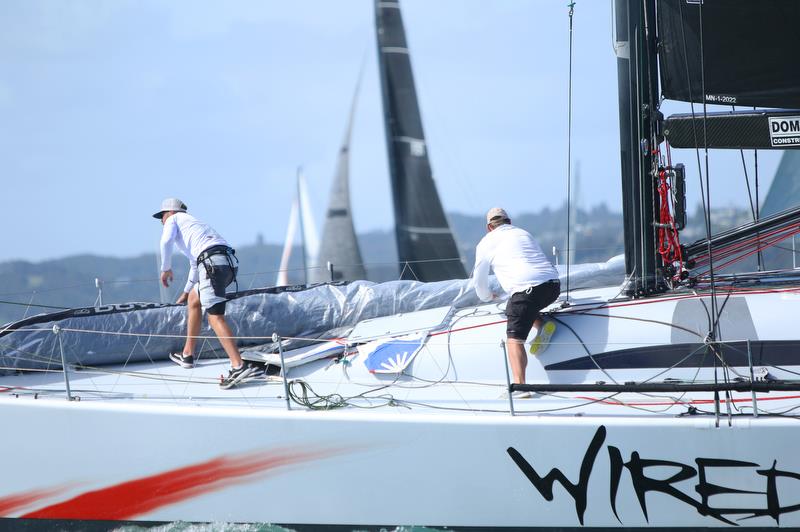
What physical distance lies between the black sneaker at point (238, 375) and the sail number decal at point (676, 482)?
5.39 ft

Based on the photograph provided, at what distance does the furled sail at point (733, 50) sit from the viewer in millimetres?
5289

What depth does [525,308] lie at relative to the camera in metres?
4.77

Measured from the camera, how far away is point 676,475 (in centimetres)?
432

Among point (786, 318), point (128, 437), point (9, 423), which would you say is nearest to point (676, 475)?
point (786, 318)

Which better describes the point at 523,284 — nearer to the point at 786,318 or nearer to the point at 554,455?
the point at 554,455

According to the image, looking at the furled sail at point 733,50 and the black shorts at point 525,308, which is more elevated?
the furled sail at point 733,50

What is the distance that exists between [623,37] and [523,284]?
164 cm

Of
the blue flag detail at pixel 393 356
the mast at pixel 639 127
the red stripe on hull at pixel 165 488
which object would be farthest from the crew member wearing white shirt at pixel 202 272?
the mast at pixel 639 127

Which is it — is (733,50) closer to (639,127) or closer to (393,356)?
(639,127)

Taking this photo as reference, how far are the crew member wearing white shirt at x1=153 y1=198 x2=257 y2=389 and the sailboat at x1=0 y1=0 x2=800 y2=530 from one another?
0.15m

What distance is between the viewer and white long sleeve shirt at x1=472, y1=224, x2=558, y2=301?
482cm

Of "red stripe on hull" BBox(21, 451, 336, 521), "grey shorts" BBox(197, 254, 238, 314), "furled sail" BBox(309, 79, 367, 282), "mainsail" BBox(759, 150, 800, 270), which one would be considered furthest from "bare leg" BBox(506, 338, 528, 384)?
"furled sail" BBox(309, 79, 367, 282)

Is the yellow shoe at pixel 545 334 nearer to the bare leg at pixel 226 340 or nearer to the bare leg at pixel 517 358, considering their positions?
the bare leg at pixel 517 358

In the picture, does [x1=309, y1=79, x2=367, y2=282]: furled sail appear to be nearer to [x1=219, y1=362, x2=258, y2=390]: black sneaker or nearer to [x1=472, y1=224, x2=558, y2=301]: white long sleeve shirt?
[x1=219, y1=362, x2=258, y2=390]: black sneaker
